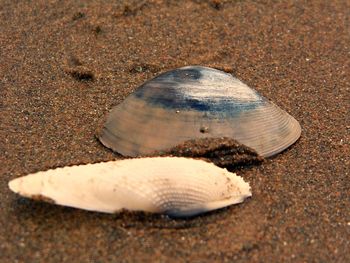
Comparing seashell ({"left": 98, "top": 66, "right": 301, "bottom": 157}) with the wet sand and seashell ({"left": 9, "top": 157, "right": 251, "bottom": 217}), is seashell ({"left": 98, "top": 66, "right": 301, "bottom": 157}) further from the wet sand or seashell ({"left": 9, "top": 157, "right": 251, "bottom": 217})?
seashell ({"left": 9, "top": 157, "right": 251, "bottom": 217})

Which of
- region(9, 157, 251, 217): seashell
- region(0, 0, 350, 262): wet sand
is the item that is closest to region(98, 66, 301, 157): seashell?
region(0, 0, 350, 262): wet sand

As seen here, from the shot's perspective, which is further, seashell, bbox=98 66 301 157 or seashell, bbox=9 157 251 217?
seashell, bbox=98 66 301 157

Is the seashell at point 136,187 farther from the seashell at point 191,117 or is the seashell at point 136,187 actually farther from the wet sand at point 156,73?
the seashell at point 191,117

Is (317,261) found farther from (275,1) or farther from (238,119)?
(275,1)

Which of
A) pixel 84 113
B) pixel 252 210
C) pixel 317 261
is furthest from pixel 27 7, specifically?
pixel 317 261

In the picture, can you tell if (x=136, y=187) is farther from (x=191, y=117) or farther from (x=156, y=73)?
(x=156, y=73)

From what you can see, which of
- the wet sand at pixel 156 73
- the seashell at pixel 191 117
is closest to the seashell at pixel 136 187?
the wet sand at pixel 156 73
